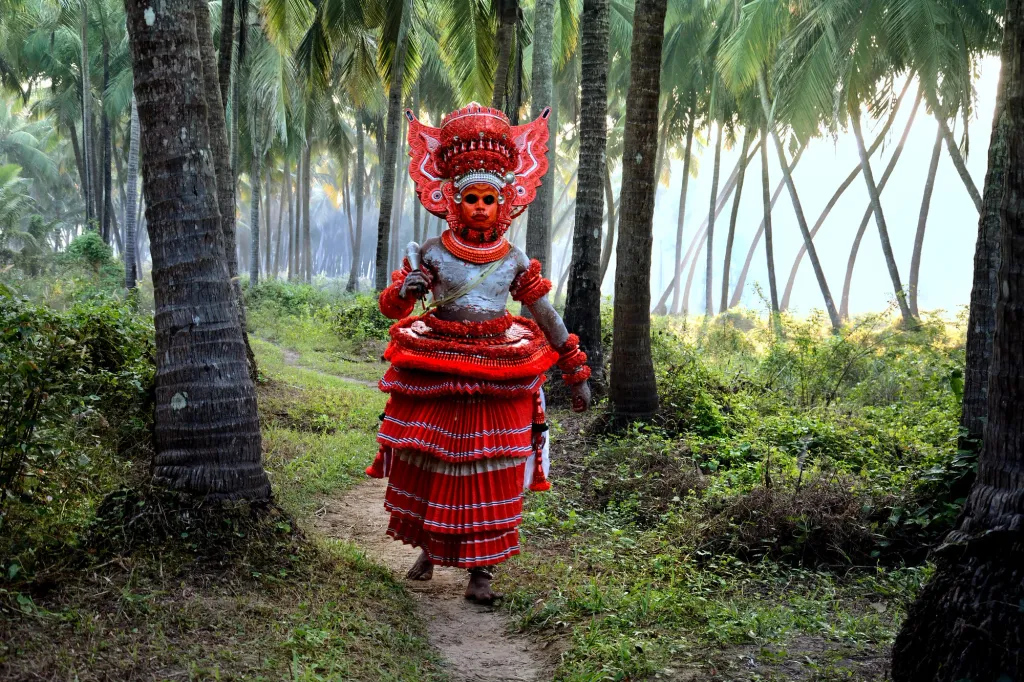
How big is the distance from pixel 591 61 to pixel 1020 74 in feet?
21.7

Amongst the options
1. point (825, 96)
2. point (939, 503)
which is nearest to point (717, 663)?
point (939, 503)

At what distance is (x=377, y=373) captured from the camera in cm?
1280

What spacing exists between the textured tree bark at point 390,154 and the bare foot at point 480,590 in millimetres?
12525

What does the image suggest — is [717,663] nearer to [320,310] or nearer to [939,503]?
[939,503]

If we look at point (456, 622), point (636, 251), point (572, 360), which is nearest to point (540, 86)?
point (636, 251)

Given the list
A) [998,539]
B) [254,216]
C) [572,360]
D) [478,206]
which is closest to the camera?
[998,539]

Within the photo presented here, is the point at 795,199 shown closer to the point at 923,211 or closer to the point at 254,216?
the point at 923,211

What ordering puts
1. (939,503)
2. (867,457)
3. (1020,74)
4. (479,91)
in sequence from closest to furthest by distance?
(1020,74) < (939,503) < (867,457) < (479,91)

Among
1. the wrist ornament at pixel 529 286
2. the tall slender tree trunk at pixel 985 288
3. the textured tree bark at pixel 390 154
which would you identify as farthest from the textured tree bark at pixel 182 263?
the textured tree bark at pixel 390 154

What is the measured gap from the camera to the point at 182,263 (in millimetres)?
3830

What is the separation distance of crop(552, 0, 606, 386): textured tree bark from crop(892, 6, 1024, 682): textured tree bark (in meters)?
6.18

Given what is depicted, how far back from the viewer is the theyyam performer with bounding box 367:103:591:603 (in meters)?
4.48

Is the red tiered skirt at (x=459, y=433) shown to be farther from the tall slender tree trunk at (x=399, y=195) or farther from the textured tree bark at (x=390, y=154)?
the tall slender tree trunk at (x=399, y=195)

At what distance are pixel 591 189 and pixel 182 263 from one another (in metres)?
6.06
